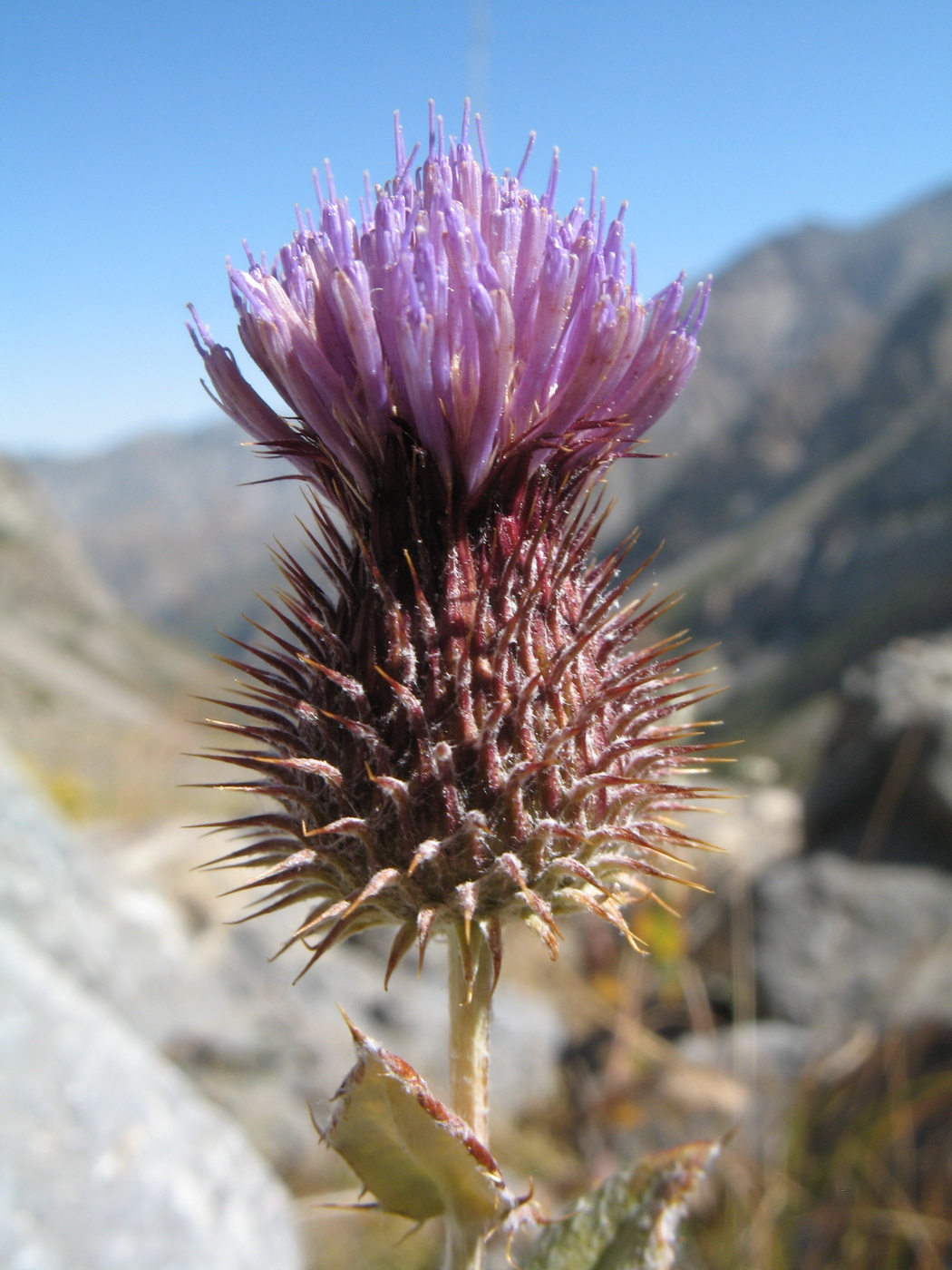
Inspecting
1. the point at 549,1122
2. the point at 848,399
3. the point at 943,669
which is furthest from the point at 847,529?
the point at 549,1122

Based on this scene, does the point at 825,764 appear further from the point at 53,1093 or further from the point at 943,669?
the point at 53,1093

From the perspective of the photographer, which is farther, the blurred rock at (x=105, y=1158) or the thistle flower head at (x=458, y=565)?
the blurred rock at (x=105, y=1158)

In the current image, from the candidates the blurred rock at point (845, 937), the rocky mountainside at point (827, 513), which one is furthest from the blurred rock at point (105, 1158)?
the rocky mountainside at point (827, 513)

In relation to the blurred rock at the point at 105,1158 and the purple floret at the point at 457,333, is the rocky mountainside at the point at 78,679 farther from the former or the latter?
the purple floret at the point at 457,333

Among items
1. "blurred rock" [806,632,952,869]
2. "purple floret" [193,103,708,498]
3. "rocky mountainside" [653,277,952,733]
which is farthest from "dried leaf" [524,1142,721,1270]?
"rocky mountainside" [653,277,952,733]

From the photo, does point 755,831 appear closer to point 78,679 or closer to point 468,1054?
point 468,1054
